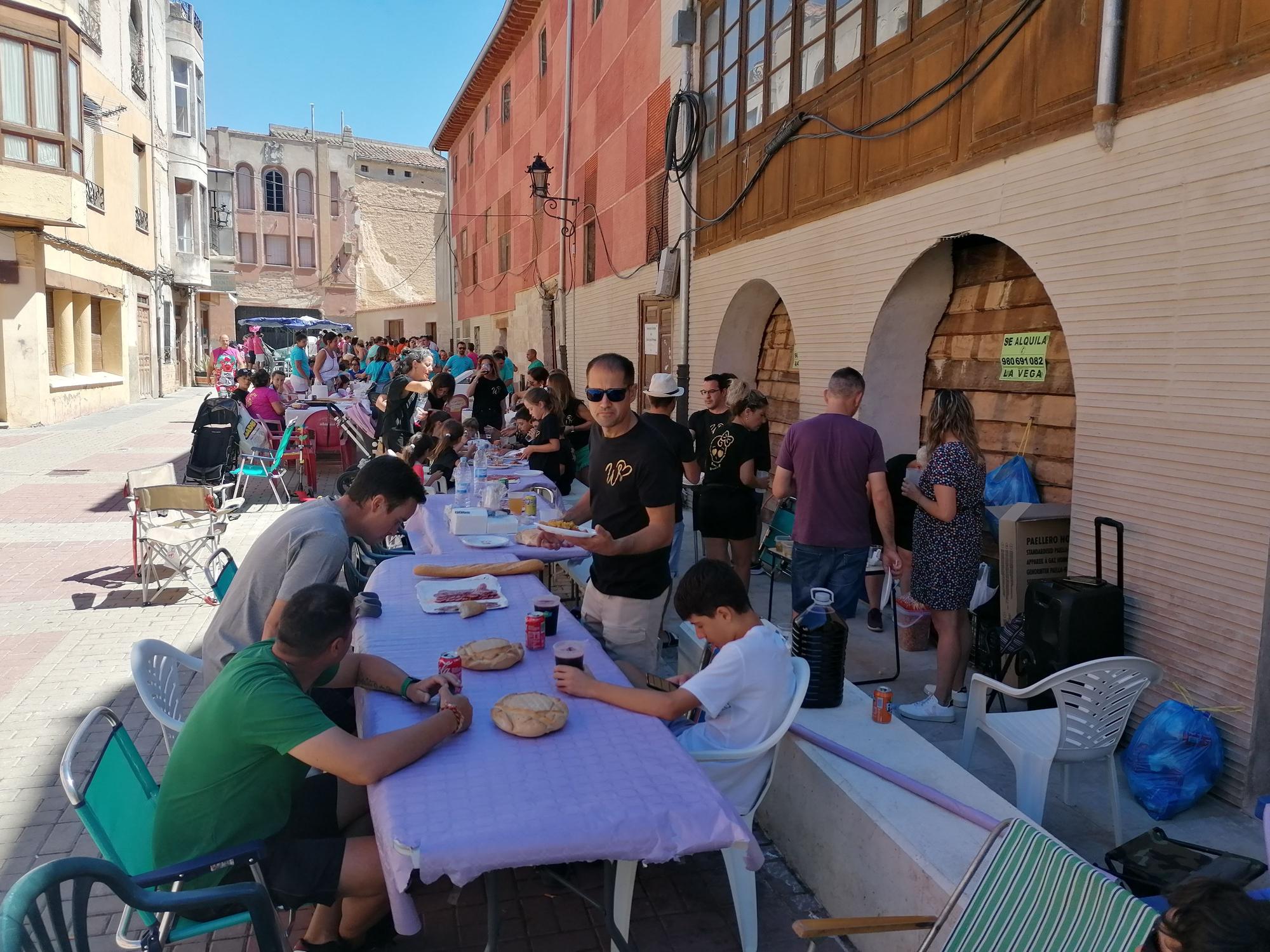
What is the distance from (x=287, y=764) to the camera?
2609mm

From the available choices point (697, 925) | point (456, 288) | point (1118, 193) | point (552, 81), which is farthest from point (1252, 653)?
point (456, 288)

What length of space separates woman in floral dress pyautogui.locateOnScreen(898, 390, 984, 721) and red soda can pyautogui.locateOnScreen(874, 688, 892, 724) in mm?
858

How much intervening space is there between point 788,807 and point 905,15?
5461 millimetres

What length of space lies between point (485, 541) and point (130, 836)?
2879 mm

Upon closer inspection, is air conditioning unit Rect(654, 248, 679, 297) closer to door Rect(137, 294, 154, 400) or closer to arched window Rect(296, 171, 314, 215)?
door Rect(137, 294, 154, 400)

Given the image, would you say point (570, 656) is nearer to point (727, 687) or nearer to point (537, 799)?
point (727, 687)

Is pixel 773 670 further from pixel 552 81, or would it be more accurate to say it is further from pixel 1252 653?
pixel 552 81

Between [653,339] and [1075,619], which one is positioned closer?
[1075,619]

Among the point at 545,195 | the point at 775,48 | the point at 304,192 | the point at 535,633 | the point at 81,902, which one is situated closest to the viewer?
the point at 81,902

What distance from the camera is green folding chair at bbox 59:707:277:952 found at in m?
2.30

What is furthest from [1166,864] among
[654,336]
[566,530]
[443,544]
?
[654,336]

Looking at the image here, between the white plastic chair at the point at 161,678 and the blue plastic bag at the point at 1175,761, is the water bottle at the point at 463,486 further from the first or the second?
the blue plastic bag at the point at 1175,761

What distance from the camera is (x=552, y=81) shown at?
18.3 meters

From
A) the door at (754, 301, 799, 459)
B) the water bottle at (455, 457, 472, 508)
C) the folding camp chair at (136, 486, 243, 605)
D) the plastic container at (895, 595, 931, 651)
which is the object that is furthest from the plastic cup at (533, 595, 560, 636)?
the door at (754, 301, 799, 459)
